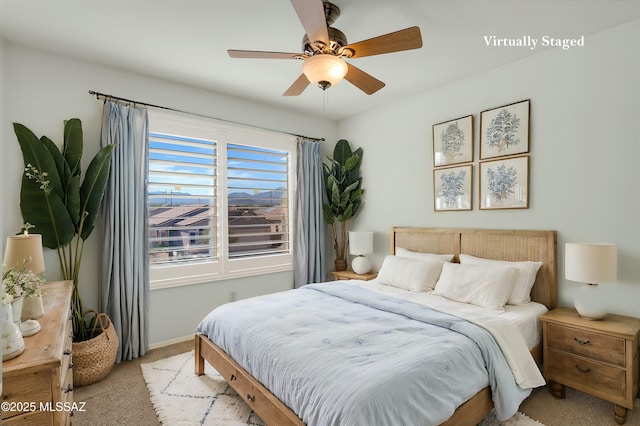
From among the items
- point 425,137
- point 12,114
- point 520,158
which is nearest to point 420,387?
point 520,158

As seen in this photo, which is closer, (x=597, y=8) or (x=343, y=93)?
(x=597, y=8)

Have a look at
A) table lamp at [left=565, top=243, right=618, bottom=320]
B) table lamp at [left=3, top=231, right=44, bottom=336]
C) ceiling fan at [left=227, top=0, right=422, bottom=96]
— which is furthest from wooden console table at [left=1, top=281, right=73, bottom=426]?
table lamp at [left=565, top=243, right=618, bottom=320]

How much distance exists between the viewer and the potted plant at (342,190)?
15.4 feet

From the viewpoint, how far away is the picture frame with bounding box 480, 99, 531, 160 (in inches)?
125

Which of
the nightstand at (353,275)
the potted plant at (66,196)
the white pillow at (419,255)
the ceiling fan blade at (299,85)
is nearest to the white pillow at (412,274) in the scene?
the white pillow at (419,255)

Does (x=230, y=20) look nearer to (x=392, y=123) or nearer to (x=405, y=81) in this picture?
(x=405, y=81)

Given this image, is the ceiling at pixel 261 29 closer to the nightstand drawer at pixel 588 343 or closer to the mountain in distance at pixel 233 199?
the mountain in distance at pixel 233 199

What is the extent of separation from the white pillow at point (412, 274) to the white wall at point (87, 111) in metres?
1.75

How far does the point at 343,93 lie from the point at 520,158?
202 cm

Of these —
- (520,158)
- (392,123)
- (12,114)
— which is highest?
(392,123)

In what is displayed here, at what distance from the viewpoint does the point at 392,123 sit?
440cm

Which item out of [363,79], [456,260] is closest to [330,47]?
[363,79]

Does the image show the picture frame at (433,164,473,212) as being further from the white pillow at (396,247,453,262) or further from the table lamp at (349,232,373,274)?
the table lamp at (349,232,373,274)

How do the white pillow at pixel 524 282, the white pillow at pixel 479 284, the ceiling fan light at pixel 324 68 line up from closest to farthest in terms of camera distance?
the ceiling fan light at pixel 324 68 → the white pillow at pixel 479 284 → the white pillow at pixel 524 282
